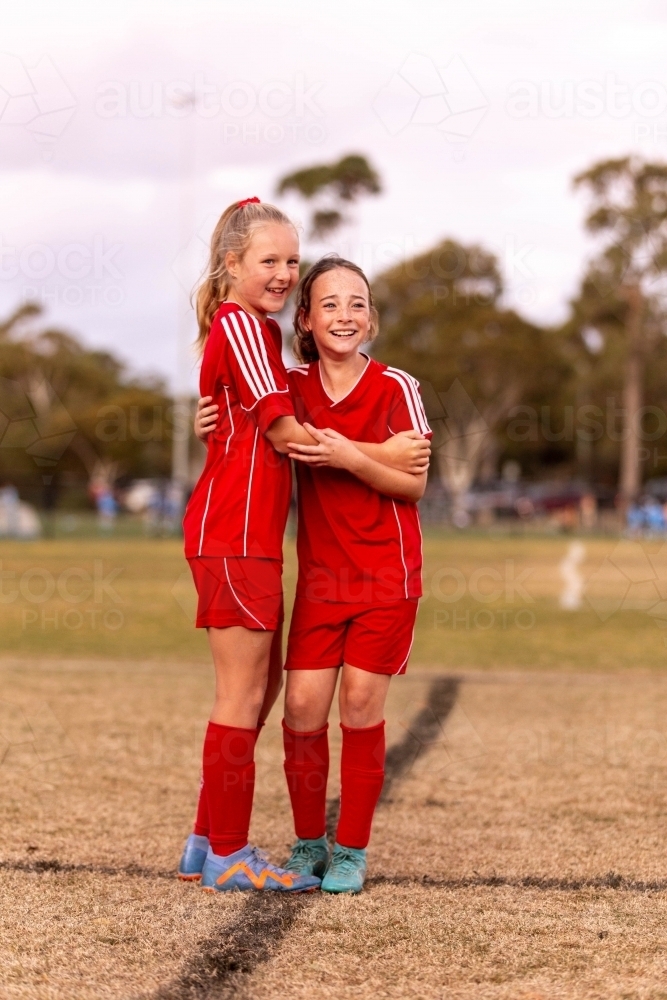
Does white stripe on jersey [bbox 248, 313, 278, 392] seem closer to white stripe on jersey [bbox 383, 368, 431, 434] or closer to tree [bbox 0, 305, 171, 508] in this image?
white stripe on jersey [bbox 383, 368, 431, 434]

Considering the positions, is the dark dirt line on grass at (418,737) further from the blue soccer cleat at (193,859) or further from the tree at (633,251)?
the tree at (633,251)

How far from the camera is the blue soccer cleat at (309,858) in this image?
322 cm

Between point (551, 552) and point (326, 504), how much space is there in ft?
67.9

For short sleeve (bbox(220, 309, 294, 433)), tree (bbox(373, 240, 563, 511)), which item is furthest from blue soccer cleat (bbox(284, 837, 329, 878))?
tree (bbox(373, 240, 563, 511))

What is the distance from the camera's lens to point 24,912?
9.28ft

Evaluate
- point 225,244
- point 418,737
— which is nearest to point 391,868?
point 225,244

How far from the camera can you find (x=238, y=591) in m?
3.06

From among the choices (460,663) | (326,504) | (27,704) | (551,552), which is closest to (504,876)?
(326,504)

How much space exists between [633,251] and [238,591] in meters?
41.4

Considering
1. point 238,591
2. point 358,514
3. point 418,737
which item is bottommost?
point 418,737

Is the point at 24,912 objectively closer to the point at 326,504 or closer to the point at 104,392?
the point at 326,504

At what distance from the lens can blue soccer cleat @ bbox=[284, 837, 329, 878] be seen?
3225 millimetres

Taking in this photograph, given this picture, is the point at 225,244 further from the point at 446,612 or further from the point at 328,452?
the point at 446,612

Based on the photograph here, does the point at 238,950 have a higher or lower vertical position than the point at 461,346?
lower
